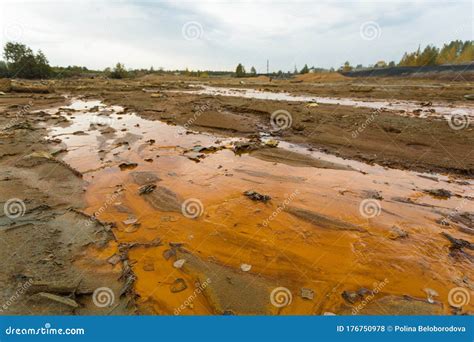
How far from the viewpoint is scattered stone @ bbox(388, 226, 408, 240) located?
401cm

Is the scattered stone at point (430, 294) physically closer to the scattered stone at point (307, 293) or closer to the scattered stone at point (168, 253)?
the scattered stone at point (307, 293)

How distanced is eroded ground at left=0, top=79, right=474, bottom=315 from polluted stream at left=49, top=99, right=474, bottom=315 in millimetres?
22

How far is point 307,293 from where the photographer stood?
3.03m

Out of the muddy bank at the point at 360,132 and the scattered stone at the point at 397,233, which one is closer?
the scattered stone at the point at 397,233

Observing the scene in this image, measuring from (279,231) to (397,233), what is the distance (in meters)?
1.80

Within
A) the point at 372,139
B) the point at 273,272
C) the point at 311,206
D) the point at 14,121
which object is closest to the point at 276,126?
the point at 372,139

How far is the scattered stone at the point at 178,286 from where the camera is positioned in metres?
3.09

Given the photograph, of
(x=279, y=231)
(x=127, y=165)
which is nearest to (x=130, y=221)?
(x=279, y=231)

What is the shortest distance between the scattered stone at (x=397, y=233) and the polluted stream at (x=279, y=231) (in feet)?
0.11

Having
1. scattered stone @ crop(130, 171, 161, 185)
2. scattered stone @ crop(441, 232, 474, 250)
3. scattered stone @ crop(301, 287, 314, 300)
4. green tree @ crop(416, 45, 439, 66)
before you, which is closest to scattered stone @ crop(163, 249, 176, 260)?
scattered stone @ crop(301, 287, 314, 300)

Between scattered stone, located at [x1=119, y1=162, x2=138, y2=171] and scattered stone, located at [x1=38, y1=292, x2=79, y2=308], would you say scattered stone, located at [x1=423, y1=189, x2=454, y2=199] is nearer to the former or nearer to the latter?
scattered stone, located at [x1=38, y1=292, x2=79, y2=308]

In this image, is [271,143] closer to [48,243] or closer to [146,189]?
[146,189]

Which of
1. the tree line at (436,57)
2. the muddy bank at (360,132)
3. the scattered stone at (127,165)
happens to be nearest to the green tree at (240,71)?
the tree line at (436,57)

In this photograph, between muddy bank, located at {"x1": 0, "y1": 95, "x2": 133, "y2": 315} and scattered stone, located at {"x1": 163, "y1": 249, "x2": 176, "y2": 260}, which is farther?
scattered stone, located at {"x1": 163, "y1": 249, "x2": 176, "y2": 260}
